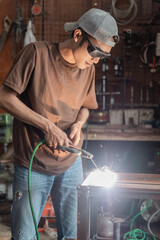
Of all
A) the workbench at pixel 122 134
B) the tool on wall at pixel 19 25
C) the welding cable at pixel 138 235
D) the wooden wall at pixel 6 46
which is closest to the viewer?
the welding cable at pixel 138 235

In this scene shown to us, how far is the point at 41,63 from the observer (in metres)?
1.52

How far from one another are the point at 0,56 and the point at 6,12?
66 centimetres

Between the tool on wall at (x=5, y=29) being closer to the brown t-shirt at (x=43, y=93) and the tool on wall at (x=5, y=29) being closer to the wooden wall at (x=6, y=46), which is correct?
the wooden wall at (x=6, y=46)

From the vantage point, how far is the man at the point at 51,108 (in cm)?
146

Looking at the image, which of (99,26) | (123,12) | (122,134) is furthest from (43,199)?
(123,12)

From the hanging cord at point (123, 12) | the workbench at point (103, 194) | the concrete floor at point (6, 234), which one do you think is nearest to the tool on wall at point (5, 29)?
the hanging cord at point (123, 12)

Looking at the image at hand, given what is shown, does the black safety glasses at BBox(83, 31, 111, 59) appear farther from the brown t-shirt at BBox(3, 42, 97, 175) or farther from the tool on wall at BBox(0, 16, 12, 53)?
the tool on wall at BBox(0, 16, 12, 53)

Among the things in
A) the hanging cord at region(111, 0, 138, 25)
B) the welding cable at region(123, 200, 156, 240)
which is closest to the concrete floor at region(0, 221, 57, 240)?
the welding cable at region(123, 200, 156, 240)

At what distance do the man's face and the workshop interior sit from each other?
1708 millimetres

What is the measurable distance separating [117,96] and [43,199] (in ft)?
9.45

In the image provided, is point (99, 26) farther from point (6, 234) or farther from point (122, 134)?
point (6, 234)

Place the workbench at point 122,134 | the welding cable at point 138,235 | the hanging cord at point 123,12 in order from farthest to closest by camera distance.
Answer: the hanging cord at point 123,12, the workbench at point 122,134, the welding cable at point 138,235

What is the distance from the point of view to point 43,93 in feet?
5.04

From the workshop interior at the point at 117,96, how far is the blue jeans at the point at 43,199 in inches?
53.6
